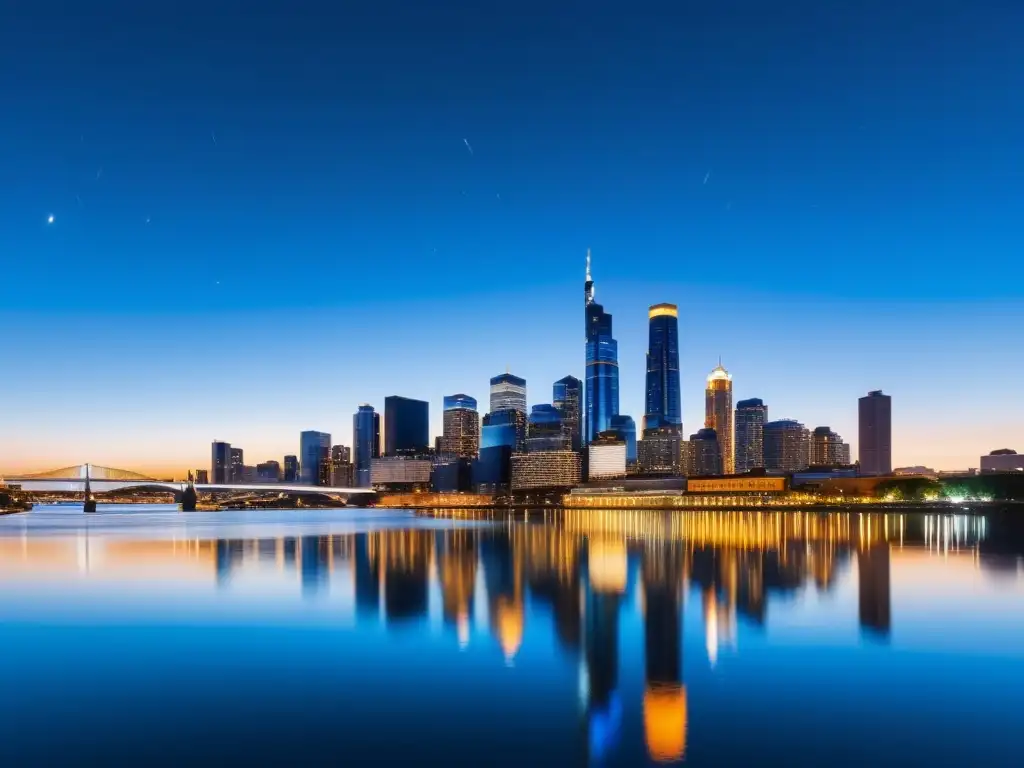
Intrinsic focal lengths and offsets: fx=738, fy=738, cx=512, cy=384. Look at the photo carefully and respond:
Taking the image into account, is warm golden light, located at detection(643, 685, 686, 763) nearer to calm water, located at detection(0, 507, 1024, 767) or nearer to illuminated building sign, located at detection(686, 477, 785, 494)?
calm water, located at detection(0, 507, 1024, 767)

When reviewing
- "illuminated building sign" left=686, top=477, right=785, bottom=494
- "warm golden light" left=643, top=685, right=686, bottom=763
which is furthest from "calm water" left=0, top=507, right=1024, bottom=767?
"illuminated building sign" left=686, top=477, right=785, bottom=494

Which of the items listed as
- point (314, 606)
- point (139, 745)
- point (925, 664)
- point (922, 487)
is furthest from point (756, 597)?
point (922, 487)

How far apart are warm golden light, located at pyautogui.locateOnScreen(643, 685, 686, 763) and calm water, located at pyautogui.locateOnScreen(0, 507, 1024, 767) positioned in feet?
0.18

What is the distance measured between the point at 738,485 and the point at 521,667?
184476 millimetres

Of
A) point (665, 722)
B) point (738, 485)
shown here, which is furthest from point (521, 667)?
point (738, 485)

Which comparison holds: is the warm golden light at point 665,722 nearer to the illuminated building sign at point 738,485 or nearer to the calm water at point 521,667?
the calm water at point 521,667

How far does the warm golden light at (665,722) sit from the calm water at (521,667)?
56 mm

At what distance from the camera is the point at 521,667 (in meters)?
15.8

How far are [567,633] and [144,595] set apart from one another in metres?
17.7

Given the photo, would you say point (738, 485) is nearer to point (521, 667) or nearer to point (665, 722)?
point (521, 667)

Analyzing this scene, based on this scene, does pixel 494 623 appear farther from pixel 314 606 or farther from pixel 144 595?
pixel 144 595

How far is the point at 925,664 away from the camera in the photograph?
16.3 meters

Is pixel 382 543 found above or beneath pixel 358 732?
beneath

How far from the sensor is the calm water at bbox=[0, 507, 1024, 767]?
1131cm
